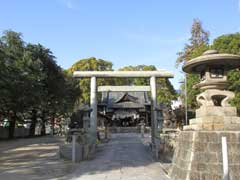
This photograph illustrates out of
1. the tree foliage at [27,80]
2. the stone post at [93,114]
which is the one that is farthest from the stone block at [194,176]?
the tree foliage at [27,80]

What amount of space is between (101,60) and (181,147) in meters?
38.6

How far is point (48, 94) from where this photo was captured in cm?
2570

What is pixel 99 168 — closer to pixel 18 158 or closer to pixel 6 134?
pixel 18 158

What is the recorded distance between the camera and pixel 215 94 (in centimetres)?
721

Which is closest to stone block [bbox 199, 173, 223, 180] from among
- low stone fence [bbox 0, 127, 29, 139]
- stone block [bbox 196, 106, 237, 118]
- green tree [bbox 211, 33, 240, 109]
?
stone block [bbox 196, 106, 237, 118]

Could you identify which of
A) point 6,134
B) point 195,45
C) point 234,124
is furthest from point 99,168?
point 195,45

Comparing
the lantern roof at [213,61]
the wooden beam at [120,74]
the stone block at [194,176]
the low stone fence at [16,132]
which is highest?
the wooden beam at [120,74]

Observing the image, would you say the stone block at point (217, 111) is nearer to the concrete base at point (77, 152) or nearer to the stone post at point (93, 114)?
the concrete base at point (77, 152)

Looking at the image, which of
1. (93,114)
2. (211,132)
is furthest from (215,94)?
(93,114)

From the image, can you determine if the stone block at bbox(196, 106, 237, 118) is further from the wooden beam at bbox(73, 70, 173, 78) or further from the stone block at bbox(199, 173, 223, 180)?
the wooden beam at bbox(73, 70, 173, 78)

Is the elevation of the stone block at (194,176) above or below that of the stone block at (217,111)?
below

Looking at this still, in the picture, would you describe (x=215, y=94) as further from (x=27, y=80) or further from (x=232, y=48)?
(x=232, y=48)

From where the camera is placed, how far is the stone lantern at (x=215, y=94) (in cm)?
686

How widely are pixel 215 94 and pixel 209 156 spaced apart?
5.46 ft
